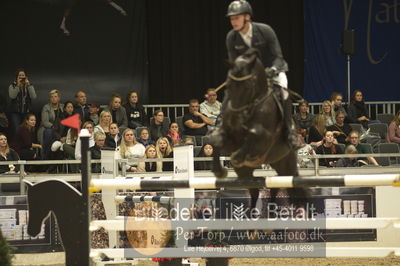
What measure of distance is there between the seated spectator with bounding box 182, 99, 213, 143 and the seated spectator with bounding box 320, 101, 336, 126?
1.82 meters

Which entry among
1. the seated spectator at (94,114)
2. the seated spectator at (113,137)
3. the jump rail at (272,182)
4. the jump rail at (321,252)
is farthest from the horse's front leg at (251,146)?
the seated spectator at (94,114)

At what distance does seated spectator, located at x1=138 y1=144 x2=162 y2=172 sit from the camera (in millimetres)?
10336

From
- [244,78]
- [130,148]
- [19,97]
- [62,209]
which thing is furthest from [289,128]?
[19,97]

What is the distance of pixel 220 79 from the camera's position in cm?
1381

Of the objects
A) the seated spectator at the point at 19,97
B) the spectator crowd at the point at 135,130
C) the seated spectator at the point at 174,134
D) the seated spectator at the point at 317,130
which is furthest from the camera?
the seated spectator at the point at 19,97

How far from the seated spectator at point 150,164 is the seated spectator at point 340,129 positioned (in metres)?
2.86

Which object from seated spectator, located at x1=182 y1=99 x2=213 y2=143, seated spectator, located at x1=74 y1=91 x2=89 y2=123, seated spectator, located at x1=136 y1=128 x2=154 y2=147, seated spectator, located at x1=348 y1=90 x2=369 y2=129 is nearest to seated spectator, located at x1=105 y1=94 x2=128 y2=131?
seated spectator, located at x1=74 y1=91 x2=89 y2=123

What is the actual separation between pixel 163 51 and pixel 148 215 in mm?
5683

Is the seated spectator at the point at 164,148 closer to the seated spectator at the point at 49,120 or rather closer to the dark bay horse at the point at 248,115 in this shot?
the seated spectator at the point at 49,120

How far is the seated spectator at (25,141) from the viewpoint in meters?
11.3

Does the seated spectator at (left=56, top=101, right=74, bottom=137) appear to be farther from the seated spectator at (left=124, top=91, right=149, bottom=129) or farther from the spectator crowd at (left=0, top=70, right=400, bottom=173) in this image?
the seated spectator at (left=124, top=91, right=149, bottom=129)

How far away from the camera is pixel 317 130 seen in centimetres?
1127

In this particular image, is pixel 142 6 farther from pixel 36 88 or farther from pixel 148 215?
pixel 148 215

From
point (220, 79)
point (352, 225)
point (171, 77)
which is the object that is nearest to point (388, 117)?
point (220, 79)
